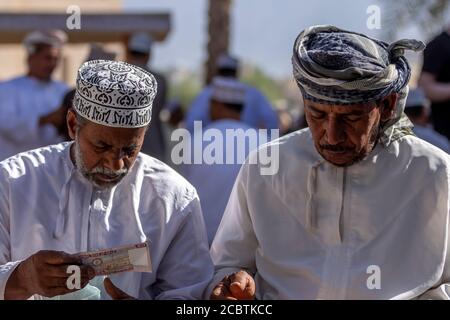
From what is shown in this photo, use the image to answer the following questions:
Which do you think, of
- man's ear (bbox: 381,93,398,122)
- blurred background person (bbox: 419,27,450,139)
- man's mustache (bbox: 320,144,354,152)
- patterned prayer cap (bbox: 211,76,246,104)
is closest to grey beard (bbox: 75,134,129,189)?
man's mustache (bbox: 320,144,354,152)

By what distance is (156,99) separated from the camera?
997 cm

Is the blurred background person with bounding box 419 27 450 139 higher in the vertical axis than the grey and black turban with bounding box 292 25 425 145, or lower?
lower

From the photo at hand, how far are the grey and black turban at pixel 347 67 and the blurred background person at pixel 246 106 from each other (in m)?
5.11

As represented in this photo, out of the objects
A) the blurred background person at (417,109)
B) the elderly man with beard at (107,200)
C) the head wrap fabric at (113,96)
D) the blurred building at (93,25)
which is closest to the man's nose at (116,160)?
the elderly man with beard at (107,200)

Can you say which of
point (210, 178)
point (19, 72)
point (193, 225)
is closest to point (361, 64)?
point (193, 225)

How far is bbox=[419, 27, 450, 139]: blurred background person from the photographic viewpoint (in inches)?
336

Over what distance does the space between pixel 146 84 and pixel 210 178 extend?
279cm

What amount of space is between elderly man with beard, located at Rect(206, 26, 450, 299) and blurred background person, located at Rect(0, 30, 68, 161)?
Answer: 407cm

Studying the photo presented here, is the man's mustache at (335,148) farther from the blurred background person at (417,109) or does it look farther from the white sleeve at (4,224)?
the blurred background person at (417,109)

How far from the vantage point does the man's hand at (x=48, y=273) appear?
416 centimetres

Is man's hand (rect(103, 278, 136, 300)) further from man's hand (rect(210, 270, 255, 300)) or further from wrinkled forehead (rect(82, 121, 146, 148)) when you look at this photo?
wrinkled forehead (rect(82, 121, 146, 148))

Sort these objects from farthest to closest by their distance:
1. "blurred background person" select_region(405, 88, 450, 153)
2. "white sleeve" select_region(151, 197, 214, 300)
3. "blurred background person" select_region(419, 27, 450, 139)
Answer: "blurred background person" select_region(419, 27, 450, 139) < "blurred background person" select_region(405, 88, 450, 153) < "white sleeve" select_region(151, 197, 214, 300)
